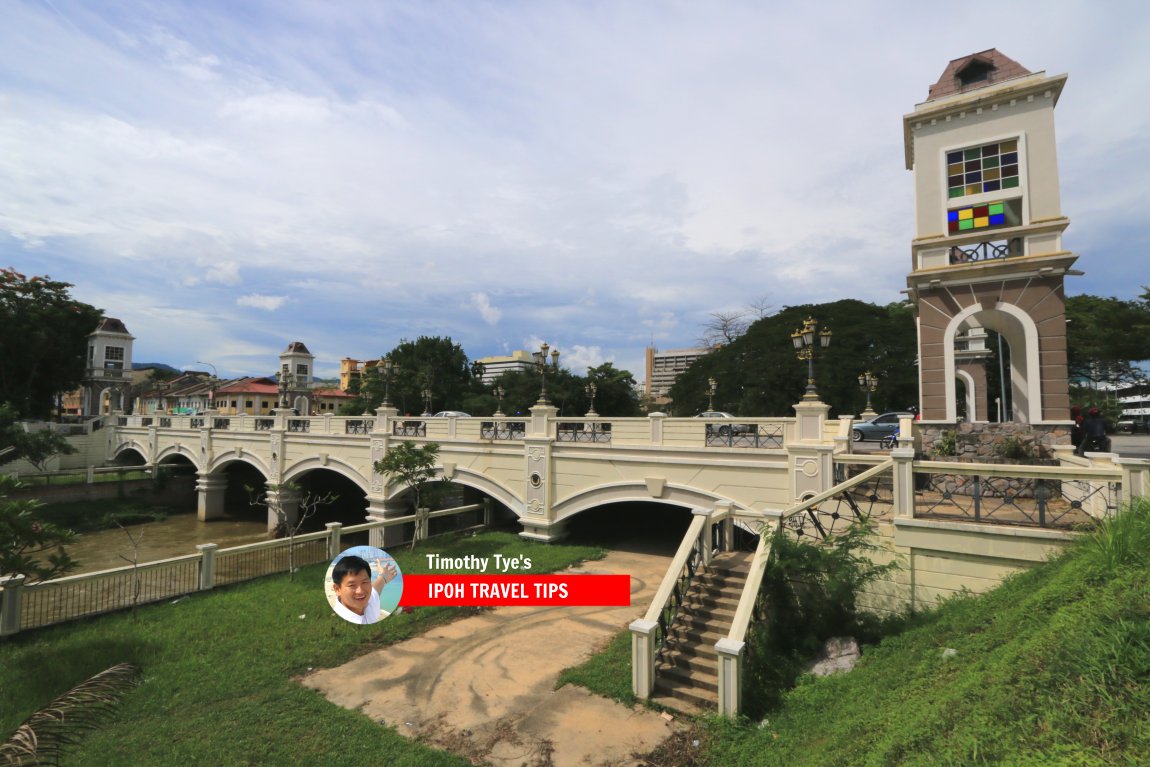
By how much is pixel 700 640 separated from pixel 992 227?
1081 centimetres

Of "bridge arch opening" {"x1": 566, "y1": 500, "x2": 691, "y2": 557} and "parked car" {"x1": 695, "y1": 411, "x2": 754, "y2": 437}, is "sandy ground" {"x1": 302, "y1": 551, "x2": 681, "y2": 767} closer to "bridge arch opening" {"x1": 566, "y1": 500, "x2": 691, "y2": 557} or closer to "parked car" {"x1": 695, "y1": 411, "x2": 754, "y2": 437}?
"parked car" {"x1": 695, "y1": 411, "x2": 754, "y2": 437}

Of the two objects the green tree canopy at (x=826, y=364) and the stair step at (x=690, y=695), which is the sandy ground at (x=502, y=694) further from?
the green tree canopy at (x=826, y=364)

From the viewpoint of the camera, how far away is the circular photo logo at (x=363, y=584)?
28.8 ft

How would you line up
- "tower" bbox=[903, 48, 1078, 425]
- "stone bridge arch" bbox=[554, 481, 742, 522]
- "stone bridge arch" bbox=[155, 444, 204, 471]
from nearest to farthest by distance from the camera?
"tower" bbox=[903, 48, 1078, 425] → "stone bridge arch" bbox=[554, 481, 742, 522] → "stone bridge arch" bbox=[155, 444, 204, 471]

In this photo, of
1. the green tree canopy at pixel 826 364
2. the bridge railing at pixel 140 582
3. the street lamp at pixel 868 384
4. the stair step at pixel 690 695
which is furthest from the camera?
the green tree canopy at pixel 826 364

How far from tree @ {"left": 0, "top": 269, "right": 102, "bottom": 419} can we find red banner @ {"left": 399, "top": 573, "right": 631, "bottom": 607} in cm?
4330

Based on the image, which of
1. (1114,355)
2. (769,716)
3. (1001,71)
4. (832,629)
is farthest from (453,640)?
(1114,355)

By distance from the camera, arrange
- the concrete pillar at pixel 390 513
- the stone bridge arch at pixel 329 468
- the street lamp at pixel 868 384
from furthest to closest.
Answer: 1. the street lamp at pixel 868 384
2. the stone bridge arch at pixel 329 468
3. the concrete pillar at pixel 390 513

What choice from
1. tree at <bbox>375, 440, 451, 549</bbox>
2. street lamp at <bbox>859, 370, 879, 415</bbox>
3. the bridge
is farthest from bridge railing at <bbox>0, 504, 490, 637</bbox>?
street lamp at <bbox>859, 370, 879, 415</bbox>

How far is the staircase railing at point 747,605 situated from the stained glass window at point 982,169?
23.2 feet

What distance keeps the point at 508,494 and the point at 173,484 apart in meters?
29.7

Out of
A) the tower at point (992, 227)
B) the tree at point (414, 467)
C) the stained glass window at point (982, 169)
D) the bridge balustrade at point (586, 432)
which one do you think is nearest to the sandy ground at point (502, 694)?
the bridge balustrade at point (586, 432)

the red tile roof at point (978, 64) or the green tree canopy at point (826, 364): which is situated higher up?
the red tile roof at point (978, 64)

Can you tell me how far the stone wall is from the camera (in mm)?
10682
